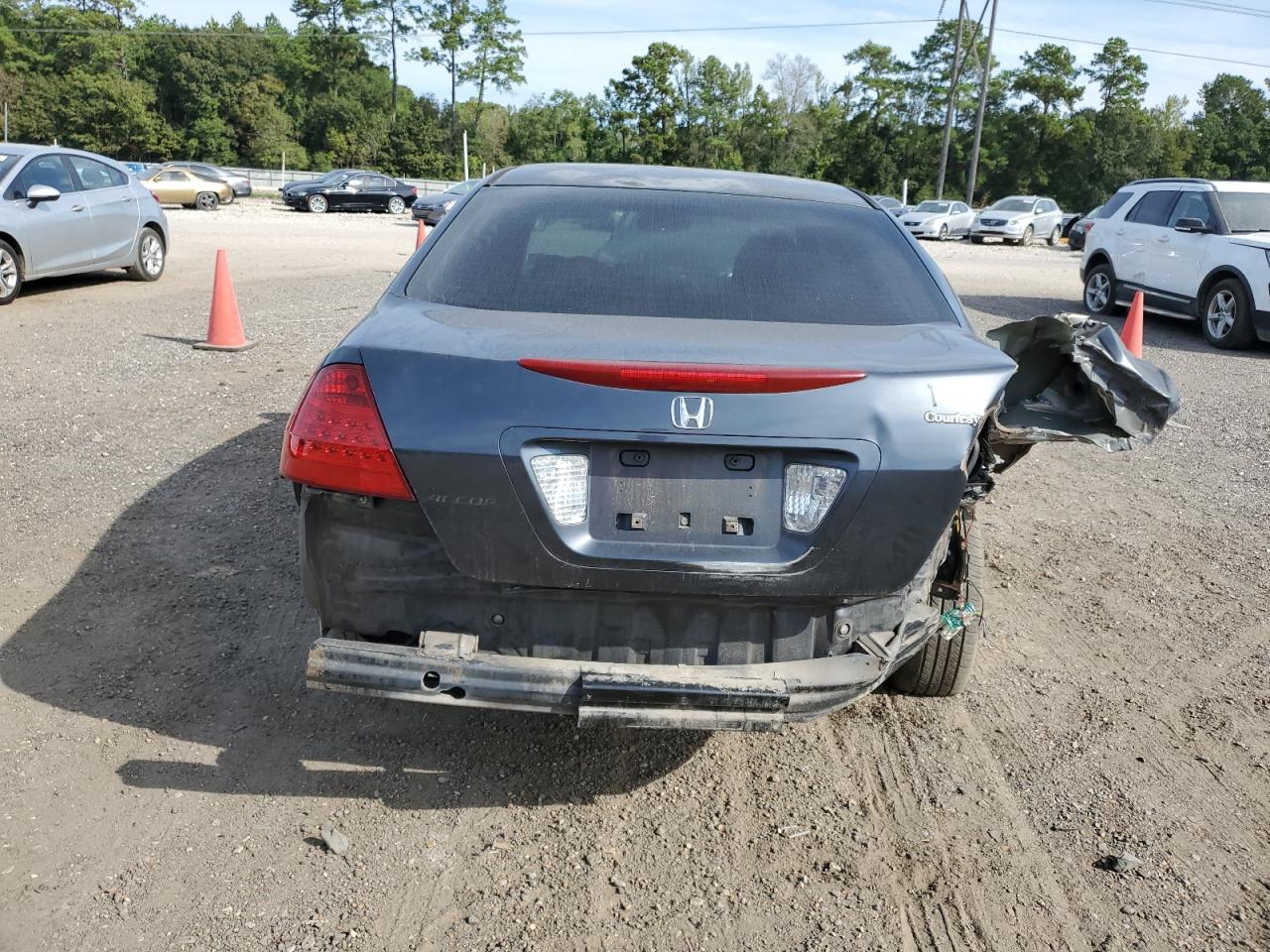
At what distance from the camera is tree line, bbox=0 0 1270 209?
2864 inches

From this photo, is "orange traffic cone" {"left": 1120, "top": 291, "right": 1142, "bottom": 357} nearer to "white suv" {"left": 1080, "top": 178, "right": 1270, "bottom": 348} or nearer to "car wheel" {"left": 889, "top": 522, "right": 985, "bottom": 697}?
"white suv" {"left": 1080, "top": 178, "right": 1270, "bottom": 348}

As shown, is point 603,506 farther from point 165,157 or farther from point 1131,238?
point 165,157

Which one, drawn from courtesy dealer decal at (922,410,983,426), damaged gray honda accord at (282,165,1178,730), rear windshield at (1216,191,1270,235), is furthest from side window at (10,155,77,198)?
rear windshield at (1216,191,1270,235)

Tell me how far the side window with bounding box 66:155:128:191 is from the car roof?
10.1 meters

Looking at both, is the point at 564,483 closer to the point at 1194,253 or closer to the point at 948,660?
the point at 948,660

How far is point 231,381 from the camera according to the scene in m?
8.14

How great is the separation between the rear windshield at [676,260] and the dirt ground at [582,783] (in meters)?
1.40

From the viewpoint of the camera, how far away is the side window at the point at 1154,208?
45.2 ft

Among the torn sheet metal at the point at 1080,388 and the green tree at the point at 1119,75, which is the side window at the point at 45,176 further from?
the green tree at the point at 1119,75

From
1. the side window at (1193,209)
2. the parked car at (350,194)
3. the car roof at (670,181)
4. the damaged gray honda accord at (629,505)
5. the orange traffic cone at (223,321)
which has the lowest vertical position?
the parked car at (350,194)

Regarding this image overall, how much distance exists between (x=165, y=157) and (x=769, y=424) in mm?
82044

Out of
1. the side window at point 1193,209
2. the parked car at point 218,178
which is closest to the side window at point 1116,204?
the side window at point 1193,209

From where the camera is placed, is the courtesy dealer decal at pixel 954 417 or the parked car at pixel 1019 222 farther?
the parked car at pixel 1019 222

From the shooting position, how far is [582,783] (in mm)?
3258
